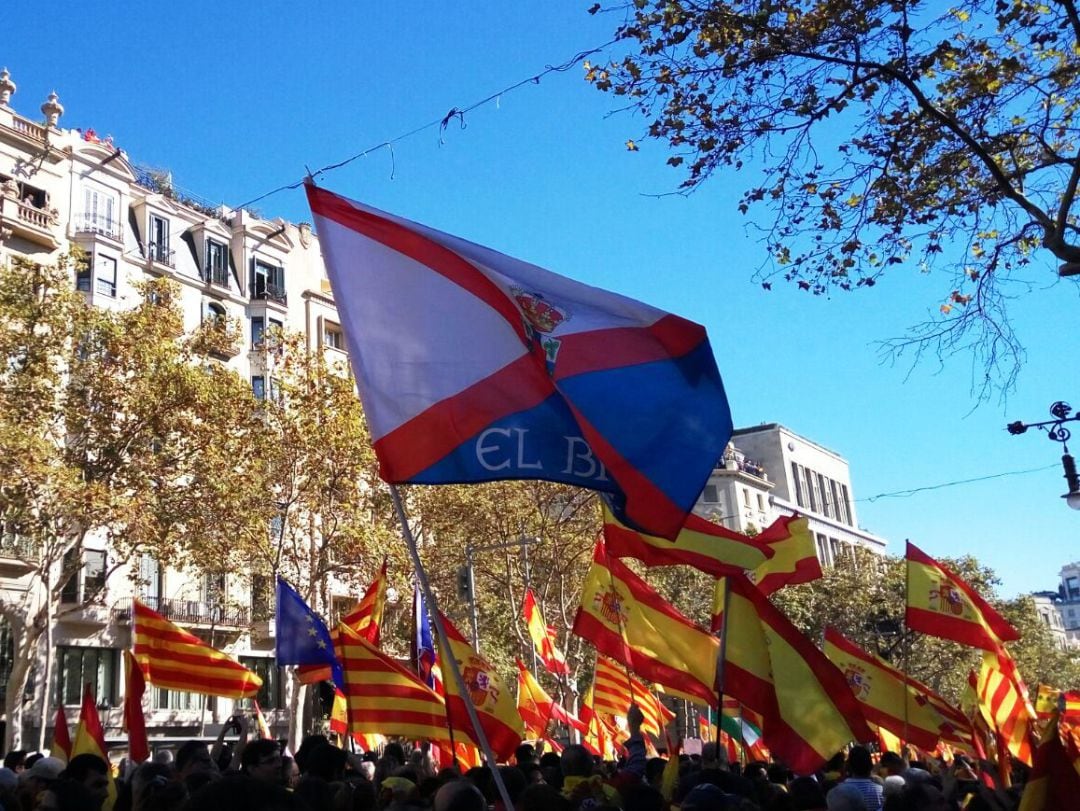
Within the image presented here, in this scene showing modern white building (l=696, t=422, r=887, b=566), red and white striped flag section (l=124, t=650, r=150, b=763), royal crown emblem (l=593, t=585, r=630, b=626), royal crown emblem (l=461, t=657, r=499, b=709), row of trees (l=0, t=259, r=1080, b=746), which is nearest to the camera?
red and white striped flag section (l=124, t=650, r=150, b=763)

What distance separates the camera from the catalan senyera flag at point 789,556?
1241 cm

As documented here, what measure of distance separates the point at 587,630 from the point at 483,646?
2979cm

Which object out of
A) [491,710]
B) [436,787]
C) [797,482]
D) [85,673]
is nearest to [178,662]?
[491,710]

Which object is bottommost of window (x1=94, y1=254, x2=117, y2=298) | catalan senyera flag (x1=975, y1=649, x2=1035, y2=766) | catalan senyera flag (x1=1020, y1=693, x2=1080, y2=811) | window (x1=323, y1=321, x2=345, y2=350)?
catalan senyera flag (x1=1020, y1=693, x2=1080, y2=811)

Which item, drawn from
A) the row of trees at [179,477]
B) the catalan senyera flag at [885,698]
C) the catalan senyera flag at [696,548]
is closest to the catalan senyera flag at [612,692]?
the catalan senyera flag at [885,698]

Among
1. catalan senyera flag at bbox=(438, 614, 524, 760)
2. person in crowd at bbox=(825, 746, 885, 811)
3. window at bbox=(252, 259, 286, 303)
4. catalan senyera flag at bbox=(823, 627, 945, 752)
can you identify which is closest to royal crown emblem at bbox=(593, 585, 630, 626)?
catalan senyera flag at bbox=(438, 614, 524, 760)

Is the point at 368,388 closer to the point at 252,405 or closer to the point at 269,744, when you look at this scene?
the point at 269,744

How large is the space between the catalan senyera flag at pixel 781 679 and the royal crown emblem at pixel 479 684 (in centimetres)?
289

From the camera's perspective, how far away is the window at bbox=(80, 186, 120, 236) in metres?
38.0

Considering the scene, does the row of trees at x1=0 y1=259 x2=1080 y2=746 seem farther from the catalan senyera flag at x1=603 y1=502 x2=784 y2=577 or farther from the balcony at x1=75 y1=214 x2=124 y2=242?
the catalan senyera flag at x1=603 y1=502 x2=784 y2=577

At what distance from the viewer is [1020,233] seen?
10078 millimetres

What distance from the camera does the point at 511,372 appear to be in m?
6.12

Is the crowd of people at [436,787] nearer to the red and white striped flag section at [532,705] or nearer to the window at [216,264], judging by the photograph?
the red and white striped flag section at [532,705]

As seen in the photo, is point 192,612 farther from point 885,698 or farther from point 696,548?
point 696,548
